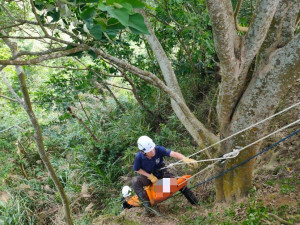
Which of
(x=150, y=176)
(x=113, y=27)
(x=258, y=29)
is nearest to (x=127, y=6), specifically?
(x=113, y=27)

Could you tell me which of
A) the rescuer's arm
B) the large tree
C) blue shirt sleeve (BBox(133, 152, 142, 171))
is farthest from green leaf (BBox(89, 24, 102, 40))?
the rescuer's arm

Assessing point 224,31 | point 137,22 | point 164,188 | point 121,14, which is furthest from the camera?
point 164,188

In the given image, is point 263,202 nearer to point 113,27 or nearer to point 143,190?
point 143,190

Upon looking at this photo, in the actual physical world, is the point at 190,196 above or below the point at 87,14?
below

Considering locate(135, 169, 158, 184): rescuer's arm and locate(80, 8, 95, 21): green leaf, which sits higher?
locate(80, 8, 95, 21): green leaf

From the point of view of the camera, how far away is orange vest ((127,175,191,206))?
13.5 feet

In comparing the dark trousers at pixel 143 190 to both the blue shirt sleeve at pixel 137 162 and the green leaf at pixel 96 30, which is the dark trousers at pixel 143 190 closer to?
the blue shirt sleeve at pixel 137 162

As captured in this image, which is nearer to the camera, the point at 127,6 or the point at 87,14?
the point at 127,6

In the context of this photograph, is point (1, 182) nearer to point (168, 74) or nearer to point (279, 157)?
point (168, 74)

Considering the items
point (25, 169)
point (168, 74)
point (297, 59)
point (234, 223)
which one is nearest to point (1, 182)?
point (25, 169)

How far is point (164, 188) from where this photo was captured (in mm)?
4160

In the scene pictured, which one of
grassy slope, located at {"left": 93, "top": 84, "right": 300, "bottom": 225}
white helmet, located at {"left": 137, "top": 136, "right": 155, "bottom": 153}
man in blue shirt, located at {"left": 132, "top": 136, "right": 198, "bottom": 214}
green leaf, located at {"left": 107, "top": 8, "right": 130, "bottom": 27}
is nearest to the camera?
green leaf, located at {"left": 107, "top": 8, "right": 130, "bottom": 27}

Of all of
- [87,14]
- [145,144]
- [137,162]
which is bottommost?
[137,162]

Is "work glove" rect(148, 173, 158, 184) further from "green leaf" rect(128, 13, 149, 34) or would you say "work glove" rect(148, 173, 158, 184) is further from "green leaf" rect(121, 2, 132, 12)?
"green leaf" rect(121, 2, 132, 12)
